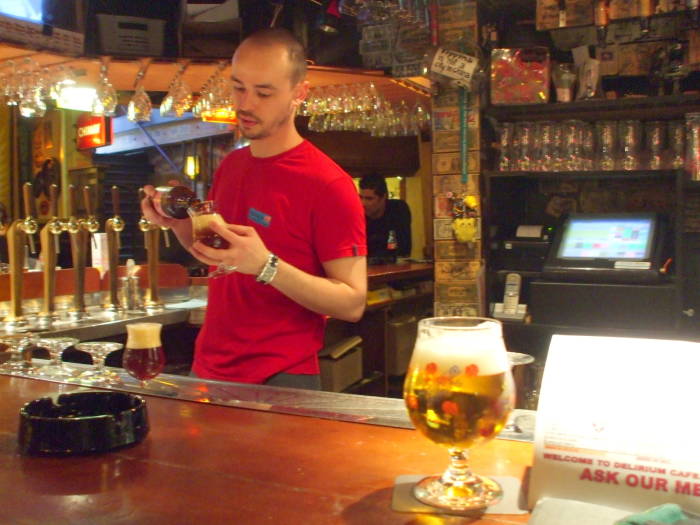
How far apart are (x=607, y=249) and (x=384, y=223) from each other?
3.32 m

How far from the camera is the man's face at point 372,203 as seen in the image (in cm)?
621

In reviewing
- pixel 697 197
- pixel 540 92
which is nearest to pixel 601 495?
pixel 540 92

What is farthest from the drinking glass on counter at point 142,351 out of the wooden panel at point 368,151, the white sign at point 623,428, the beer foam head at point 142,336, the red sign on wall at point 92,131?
the red sign on wall at point 92,131

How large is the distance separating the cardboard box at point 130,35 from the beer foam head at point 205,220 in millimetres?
2482

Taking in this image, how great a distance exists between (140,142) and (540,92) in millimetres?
8694

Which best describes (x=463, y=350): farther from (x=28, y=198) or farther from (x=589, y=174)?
(x=589, y=174)

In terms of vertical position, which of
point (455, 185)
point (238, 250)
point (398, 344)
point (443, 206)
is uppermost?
point (455, 185)

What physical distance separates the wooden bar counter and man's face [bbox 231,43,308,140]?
2.96 ft

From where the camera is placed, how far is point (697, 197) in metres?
3.53

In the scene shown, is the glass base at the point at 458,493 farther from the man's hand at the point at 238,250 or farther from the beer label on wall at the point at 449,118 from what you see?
the beer label on wall at the point at 449,118

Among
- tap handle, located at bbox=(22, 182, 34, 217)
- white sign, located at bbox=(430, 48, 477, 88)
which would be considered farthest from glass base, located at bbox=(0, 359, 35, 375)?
white sign, located at bbox=(430, 48, 477, 88)

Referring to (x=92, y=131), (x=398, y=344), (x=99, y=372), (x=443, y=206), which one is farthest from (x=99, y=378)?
(x=92, y=131)

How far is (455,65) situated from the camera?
11.4 ft

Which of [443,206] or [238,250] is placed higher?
[443,206]
